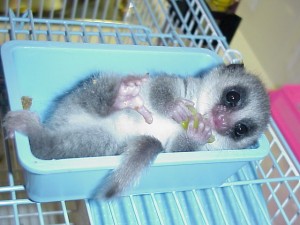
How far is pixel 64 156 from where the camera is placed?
0.91 meters

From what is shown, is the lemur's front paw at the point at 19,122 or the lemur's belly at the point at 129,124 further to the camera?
the lemur's belly at the point at 129,124

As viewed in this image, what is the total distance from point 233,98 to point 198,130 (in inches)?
7.4

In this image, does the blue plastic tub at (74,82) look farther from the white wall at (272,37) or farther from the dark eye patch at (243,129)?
the white wall at (272,37)

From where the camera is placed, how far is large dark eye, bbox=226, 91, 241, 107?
1.14m

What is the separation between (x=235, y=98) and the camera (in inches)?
45.1

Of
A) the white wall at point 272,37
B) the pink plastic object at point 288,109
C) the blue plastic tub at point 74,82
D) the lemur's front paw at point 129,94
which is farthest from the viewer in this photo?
the white wall at point 272,37

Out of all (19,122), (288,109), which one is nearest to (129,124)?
(19,122)

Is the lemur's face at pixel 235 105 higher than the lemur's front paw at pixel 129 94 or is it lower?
lower

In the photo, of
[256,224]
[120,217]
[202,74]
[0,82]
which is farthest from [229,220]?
[0,82]

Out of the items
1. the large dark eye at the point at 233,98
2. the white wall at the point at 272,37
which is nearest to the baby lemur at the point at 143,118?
the large dark eye at the point at 233,98

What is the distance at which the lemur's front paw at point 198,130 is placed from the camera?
1.02 meters

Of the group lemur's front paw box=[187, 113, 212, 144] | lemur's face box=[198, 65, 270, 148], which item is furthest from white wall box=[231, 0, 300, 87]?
lemur's front paw box=[187, 113, 212, 144]

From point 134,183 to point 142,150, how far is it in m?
0.07

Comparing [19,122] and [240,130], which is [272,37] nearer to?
[240,130]
